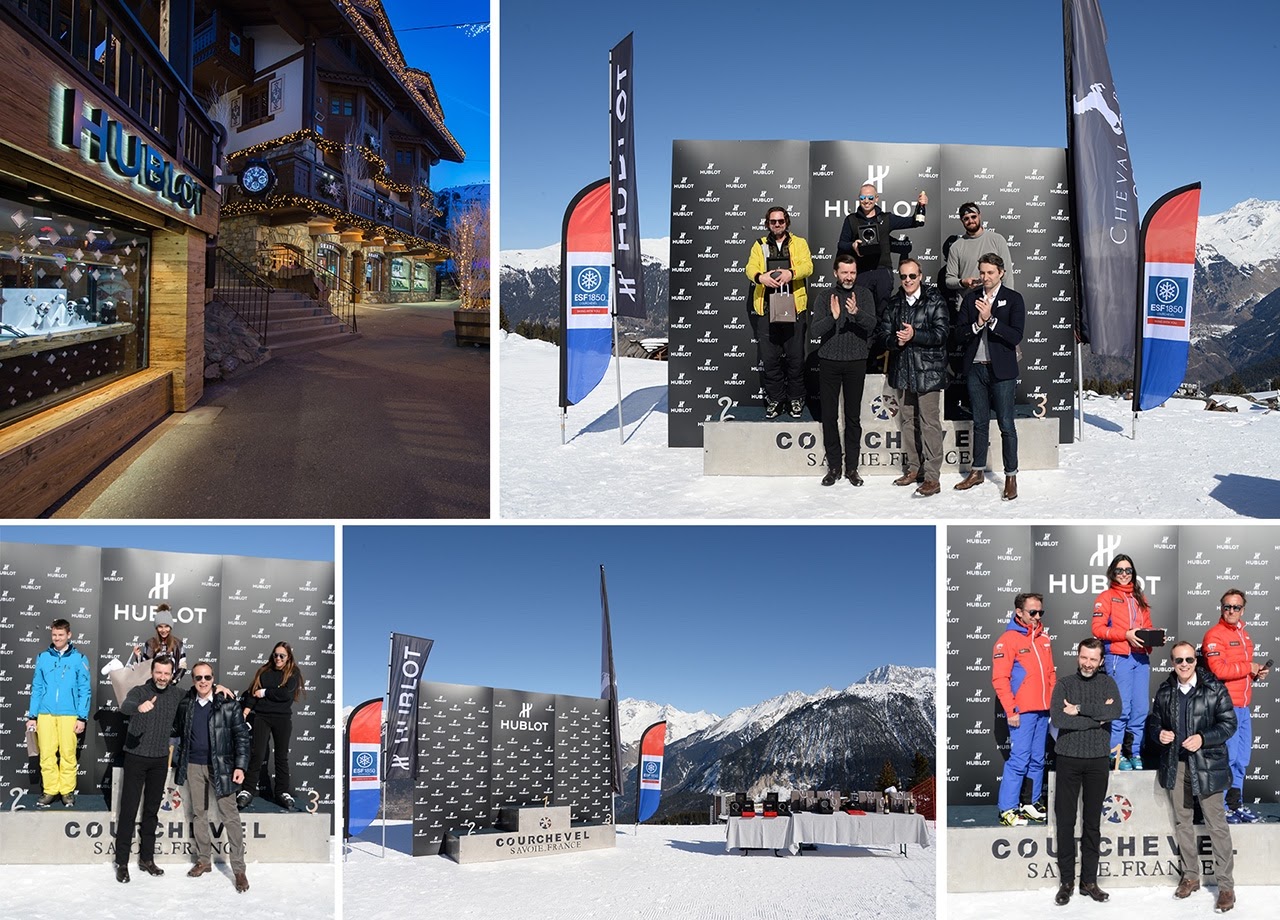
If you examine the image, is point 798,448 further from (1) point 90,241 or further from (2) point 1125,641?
(1) point 90,241

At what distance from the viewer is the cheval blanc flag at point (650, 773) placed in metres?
10.8

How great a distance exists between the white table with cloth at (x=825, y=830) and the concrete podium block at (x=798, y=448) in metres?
3.21

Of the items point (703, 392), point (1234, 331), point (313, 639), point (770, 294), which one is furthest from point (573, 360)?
point (1234, 331)

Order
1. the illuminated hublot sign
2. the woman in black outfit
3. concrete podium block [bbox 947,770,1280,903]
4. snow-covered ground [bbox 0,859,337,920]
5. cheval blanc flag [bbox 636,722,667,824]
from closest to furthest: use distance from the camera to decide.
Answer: the illuminated hublot sign, snow-covered ground [bbox 0,859,337,920], concrete podium block [bbox 947,770,1280,903], the woman in black outfit, cheval blanc flag [bbox 636,722,667,824]

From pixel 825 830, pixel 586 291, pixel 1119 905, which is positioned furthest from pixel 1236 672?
pixel 586 291

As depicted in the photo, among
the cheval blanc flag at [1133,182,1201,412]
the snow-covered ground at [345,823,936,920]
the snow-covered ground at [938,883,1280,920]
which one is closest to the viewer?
the snow-covered ground at [938,883,1280,920]

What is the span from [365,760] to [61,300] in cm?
417

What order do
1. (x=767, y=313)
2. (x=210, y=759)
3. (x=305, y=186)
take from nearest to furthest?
(x=210, y=759) < (x=767, y=313) < (x=305, y=186)

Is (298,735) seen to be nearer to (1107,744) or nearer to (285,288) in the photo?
(285,288)

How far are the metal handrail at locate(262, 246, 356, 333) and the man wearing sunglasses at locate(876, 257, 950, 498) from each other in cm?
358

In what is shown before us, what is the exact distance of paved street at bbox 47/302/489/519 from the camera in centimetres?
555

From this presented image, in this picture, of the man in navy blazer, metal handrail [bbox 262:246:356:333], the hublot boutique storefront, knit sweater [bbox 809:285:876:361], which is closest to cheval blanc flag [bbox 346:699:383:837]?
the hublot boutique storefront

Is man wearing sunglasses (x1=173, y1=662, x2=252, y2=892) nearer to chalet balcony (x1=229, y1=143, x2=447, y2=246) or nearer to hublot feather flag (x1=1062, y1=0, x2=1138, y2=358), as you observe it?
chalet balcony (x1=229, y1=143, x2=447, y2=246)

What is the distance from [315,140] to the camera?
22.6 ft
